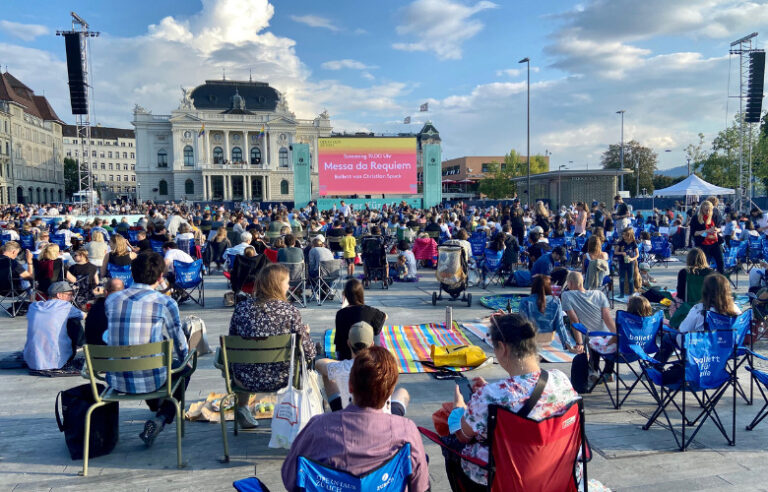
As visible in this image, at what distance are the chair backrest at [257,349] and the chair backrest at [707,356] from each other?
111 inches

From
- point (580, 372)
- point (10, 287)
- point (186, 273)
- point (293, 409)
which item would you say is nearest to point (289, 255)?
point (186, 273)

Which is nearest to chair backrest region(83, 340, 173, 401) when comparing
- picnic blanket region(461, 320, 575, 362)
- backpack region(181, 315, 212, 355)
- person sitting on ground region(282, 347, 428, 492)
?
backpack region(181, 315, 212, 355)

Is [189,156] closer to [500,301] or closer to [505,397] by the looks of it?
[500,301]

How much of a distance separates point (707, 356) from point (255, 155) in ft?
225

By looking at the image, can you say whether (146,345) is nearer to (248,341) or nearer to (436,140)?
(248,341)

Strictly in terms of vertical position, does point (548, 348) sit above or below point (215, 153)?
below

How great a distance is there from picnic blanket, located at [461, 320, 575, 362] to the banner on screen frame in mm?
26575

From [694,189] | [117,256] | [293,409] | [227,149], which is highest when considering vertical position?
[227,149]

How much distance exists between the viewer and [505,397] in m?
2.40

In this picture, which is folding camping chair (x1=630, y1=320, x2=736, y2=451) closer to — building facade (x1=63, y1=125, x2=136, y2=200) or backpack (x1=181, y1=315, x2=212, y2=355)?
backpack (x1=181, y1=315, x2=212, y2=355)

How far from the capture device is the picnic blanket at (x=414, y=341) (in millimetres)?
5961

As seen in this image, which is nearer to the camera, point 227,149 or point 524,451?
point 524,451

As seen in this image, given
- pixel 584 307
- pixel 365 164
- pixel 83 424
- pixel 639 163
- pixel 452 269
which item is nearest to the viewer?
pixel 83 424

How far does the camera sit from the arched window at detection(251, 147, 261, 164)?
68188 millimetres
